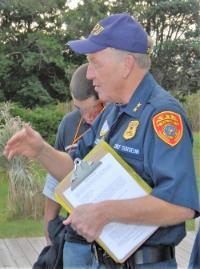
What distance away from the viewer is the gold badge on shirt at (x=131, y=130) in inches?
73.9

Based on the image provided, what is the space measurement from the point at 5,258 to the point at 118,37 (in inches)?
141

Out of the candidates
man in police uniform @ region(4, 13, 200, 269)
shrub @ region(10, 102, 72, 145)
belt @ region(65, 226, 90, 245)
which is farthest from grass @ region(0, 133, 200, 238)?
shrub @ region(10, 102, 72, 145)

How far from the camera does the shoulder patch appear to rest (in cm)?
178

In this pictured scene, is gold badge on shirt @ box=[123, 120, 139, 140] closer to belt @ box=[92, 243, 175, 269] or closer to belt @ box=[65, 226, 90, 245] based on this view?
belt @ box=[92, 243, 175, 269]

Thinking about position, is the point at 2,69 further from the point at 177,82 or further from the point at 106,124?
the point at 106,124

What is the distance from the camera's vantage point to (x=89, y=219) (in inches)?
68.0

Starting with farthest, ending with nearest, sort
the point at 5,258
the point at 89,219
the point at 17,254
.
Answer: the point at 17,254, the point at 5,258, the point at 89,219

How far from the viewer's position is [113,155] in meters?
1.85

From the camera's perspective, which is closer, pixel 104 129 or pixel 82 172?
pixel 82 172

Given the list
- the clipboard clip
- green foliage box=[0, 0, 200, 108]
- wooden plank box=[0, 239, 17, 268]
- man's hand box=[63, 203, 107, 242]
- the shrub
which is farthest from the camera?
green foliage box=[0, 0, 200, 108]

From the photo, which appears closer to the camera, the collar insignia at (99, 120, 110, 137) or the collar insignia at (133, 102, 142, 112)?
the collar insignia at (133, 102, 142, 112)

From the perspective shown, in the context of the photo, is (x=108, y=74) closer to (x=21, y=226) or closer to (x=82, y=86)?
(x=82, y=86)

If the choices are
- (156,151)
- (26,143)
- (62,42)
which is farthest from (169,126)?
(62,42)

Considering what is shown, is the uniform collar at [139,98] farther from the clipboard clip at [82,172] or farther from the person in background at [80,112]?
the person in background at [80,112]
